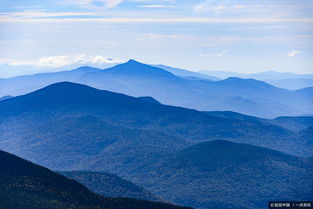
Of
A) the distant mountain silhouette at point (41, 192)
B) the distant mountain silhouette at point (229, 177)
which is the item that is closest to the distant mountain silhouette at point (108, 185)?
the distant mountain silhouette at point (229, 177)

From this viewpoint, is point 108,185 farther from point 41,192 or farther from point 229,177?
point 229,177

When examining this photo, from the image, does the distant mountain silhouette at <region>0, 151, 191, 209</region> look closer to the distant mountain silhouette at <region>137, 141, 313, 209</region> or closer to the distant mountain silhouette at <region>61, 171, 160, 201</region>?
the distant mountain silhouette at <region>61, 171, 160, 201</region>

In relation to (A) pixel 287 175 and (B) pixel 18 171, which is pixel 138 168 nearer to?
(A) pixel 287 175

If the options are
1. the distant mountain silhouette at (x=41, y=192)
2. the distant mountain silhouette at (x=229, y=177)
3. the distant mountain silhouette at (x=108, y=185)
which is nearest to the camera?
the distant mountain silhouette at (x=41, y=192)

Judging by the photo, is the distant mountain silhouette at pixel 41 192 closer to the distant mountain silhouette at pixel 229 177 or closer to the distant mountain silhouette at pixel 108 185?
the distant mountain silhouette at pixel 108 185

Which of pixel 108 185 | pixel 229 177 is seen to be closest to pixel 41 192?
pixel 108 185
